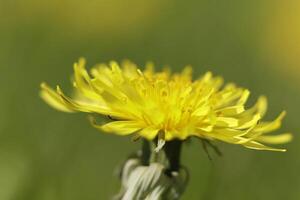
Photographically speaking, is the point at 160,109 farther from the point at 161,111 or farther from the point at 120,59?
the point at 120,59

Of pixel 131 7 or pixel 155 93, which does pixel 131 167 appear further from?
pixel 131 7

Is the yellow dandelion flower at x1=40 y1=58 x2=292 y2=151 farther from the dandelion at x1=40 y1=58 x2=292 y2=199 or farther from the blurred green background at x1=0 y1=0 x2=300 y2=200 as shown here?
the blurred green background at x1=0 y1=0 x2=300 y2=200

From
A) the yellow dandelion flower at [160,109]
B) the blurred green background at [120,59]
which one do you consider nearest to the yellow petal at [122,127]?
the yellow dandelion flower at [160,109]

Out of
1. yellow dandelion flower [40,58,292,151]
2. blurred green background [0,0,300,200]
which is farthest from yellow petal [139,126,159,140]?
blurred green background [0,0,300,200]

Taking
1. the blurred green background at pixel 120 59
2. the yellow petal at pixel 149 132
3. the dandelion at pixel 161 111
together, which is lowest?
the yellow petal at pixel 149 132

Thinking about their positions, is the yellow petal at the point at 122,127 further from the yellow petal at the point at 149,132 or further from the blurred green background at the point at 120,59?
the blurred green background at the point at 120,59

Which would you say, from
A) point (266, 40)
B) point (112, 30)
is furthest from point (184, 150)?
point (266, 40)

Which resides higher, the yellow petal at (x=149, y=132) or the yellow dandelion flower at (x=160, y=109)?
the yellow dandelion flower at (x=160, y=109)
